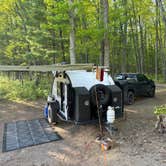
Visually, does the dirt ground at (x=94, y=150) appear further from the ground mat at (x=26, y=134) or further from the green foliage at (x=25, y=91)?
the green foliage at (x=25, y=91)

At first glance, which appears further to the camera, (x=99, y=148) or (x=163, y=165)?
(x=99, y=148)

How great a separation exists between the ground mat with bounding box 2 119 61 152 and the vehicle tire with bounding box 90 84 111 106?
1.73m

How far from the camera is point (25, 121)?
28.3 feet

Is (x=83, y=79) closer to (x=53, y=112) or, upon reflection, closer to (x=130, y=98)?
(x=53, y=112)

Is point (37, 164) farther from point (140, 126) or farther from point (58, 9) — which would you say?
point (58, 9)

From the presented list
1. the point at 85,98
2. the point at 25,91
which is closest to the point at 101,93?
the point at 85,98

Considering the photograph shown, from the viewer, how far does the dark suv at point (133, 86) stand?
10992 millimetres

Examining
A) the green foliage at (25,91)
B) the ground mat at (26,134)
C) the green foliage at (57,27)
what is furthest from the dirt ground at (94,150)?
the green foliage at (57,27)

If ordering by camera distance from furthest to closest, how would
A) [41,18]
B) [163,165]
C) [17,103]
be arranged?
[41,18], [17,103], [163,165]

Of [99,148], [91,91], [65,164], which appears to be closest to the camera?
[65,164]

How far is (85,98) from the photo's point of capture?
21.5 feet

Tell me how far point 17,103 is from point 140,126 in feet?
25.1

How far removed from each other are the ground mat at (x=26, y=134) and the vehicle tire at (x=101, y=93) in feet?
5.67

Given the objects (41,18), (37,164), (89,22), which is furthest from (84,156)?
(89,22)
